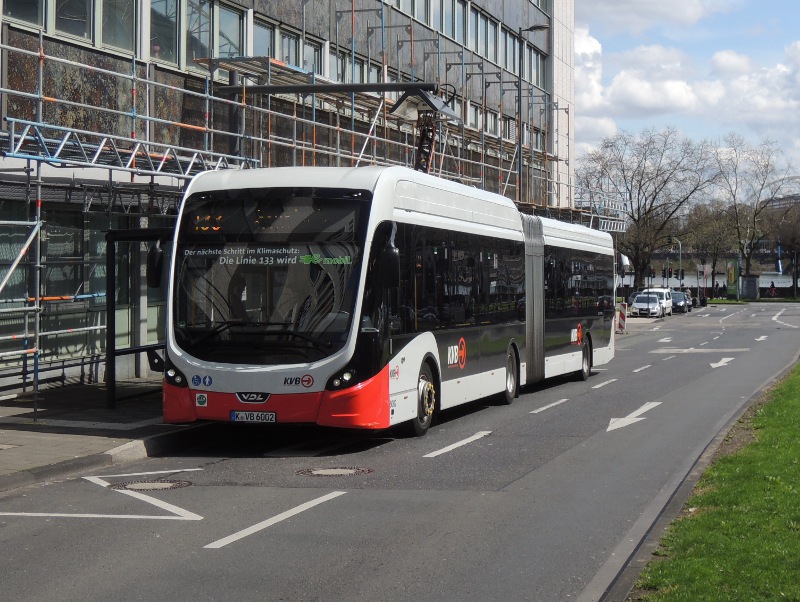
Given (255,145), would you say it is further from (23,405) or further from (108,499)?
(108,499)

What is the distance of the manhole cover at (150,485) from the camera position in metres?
11.2

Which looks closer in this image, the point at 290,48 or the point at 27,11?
the point at 27,11

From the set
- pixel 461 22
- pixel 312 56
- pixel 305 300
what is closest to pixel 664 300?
pixel 461 22

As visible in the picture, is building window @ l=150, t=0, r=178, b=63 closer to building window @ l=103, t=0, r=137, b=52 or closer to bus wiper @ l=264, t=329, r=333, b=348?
building window @ l=103, t=0, r=137, b=52

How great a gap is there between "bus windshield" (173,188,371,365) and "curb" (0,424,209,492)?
1242 millimetres

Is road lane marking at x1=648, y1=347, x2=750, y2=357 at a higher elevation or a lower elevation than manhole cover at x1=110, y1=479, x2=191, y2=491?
lower

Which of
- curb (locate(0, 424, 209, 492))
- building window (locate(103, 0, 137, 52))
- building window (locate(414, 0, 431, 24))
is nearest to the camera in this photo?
curb (locate(0, 424, 209, 492))

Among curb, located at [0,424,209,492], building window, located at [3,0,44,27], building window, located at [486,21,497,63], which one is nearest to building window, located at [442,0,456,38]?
building window, located at [486,21,497,63]

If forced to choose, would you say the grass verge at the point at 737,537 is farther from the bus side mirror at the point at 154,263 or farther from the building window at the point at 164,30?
the building window at the point at 164,30

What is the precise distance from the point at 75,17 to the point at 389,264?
1022cm

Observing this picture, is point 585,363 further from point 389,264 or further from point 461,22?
point 461,22

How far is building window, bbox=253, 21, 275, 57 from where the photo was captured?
90.3 feet

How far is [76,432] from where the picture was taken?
14.5 m

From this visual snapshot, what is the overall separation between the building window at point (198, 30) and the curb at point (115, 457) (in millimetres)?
11574
